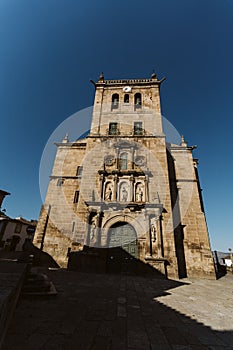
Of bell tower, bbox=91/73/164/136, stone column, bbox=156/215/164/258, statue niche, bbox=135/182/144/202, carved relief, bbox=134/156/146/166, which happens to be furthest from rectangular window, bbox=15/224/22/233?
stone column, bbox=156/215/164/258

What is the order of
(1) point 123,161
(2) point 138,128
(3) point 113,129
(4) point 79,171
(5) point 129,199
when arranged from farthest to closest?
1. (3) point 113,129
2. (2) point 138,128
3. (4) point 79,171
4. (1) point 123,161
5. (5) point 129,199

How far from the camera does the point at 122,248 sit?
1237 cm

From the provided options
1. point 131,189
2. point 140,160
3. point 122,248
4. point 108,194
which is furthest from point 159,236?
point 140,160

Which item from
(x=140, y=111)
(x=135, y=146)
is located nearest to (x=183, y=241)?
(x=135, y=146)

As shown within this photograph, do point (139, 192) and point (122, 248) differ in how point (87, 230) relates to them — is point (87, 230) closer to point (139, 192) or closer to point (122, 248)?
point (122, 248)

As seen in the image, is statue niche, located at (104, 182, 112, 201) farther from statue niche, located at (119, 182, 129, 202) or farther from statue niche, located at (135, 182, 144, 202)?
statue niche, located at (135, 182, 144, 202)

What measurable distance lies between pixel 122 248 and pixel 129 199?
12.8 ft

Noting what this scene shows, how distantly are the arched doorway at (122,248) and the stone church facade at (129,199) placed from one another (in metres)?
0.07

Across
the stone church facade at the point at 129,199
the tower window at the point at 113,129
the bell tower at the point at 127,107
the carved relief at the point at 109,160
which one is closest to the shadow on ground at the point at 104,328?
the stone church facade at the point at 129,199

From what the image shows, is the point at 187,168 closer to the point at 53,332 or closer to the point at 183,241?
the point at 183,241

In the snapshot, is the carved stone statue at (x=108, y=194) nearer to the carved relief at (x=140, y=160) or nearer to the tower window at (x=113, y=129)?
the carved relief at (x=140, y=160)

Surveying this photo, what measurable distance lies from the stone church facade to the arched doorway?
2.7 inches

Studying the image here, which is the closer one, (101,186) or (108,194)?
(108,194)

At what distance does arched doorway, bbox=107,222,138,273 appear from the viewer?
1180 cm
